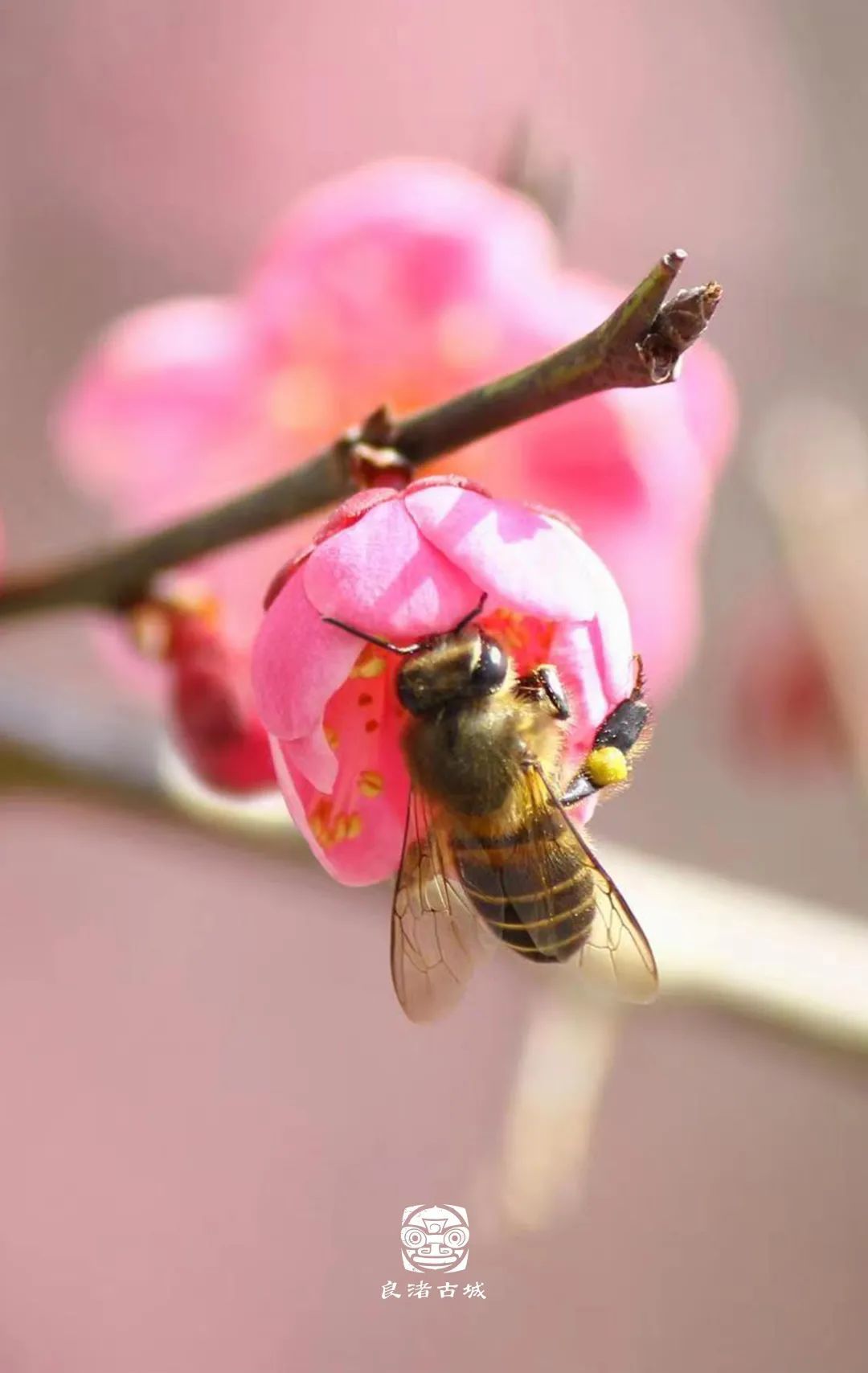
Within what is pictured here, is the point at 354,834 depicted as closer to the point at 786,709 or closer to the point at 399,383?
the point at 399,383

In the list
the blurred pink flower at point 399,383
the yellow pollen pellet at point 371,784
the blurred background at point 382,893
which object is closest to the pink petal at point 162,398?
the blurred pink flower at point 399,383

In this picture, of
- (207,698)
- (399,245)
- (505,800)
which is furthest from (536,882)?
(399,245)

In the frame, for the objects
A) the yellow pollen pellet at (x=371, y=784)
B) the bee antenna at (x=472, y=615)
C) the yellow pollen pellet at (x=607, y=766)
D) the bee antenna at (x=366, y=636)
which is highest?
the bee antenna at (x=472, y=615)

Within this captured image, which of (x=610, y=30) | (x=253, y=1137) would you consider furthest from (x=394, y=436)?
(x=610, y=30)

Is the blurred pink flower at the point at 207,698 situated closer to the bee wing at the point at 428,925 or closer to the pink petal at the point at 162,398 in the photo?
the bee wing at the point at 428,925

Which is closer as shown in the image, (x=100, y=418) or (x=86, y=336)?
(x=100, y=418)

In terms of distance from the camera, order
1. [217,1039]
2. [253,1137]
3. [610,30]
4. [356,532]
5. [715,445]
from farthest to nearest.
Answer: [610,30] < [217,1039] < [253,1137] < [715,445] < [356,532]

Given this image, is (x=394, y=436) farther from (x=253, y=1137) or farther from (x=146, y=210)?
(x=146, y=210)
